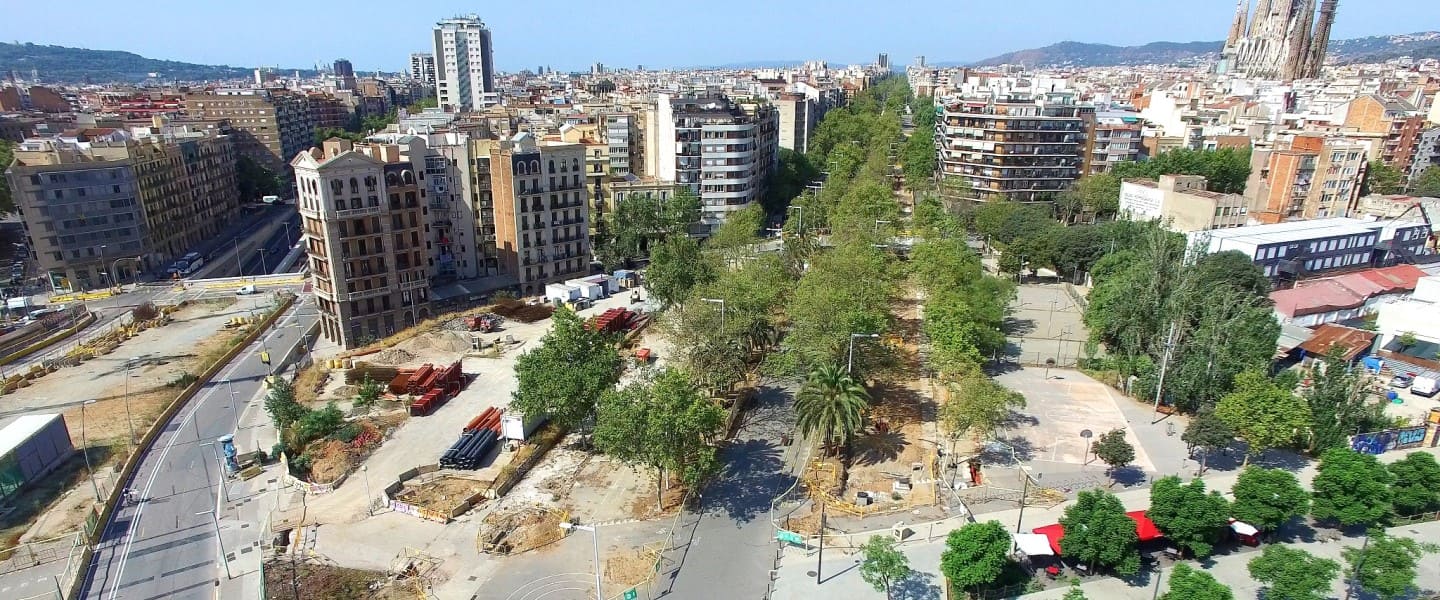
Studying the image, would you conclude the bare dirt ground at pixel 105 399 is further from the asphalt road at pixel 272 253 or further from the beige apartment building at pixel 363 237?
the asphalt road at pixel 272 253

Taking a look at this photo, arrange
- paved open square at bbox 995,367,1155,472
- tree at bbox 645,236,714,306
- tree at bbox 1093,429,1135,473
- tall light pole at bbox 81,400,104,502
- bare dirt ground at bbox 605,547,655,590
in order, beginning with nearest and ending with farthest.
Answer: bare dirt ground at bbox 605,547,655,590
tree at bbox 1093,429,1135,473
tall light pole at bbox 81,400,104,502
paved open square at bbox 995,367,1155,472
tree at bbox 645,236,714,306

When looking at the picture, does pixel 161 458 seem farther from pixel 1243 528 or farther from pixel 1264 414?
pixel 1264 414

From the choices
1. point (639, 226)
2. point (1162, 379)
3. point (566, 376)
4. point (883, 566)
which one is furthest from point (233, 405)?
point (1162, 379)

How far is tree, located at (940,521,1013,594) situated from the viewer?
26500mm

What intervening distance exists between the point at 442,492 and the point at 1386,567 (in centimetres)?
3816

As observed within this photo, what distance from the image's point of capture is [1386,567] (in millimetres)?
26281

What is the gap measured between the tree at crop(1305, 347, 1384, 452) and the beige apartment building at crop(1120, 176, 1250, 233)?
3496 cm

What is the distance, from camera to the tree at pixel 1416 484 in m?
31.3

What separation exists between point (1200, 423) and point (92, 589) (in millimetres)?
49564

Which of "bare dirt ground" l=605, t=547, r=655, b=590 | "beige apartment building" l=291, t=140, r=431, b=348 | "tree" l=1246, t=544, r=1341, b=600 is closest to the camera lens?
"tree" l=1246, t=544, r=1341, b=600

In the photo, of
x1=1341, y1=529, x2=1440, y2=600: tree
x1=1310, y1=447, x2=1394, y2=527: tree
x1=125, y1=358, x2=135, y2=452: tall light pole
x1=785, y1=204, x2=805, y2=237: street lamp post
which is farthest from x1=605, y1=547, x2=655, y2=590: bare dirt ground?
x1=785, y1=204, x2=805, y2=237: street lamp post

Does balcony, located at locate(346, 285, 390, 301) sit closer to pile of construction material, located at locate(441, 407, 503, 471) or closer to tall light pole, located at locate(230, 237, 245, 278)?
pile of construction material, located at locate(441, 407, 503, 471)

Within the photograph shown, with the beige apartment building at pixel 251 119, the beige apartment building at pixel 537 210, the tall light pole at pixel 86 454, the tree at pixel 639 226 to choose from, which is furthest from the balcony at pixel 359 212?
the beige apartment building at pixel 251 119

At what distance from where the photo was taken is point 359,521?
3378cm
